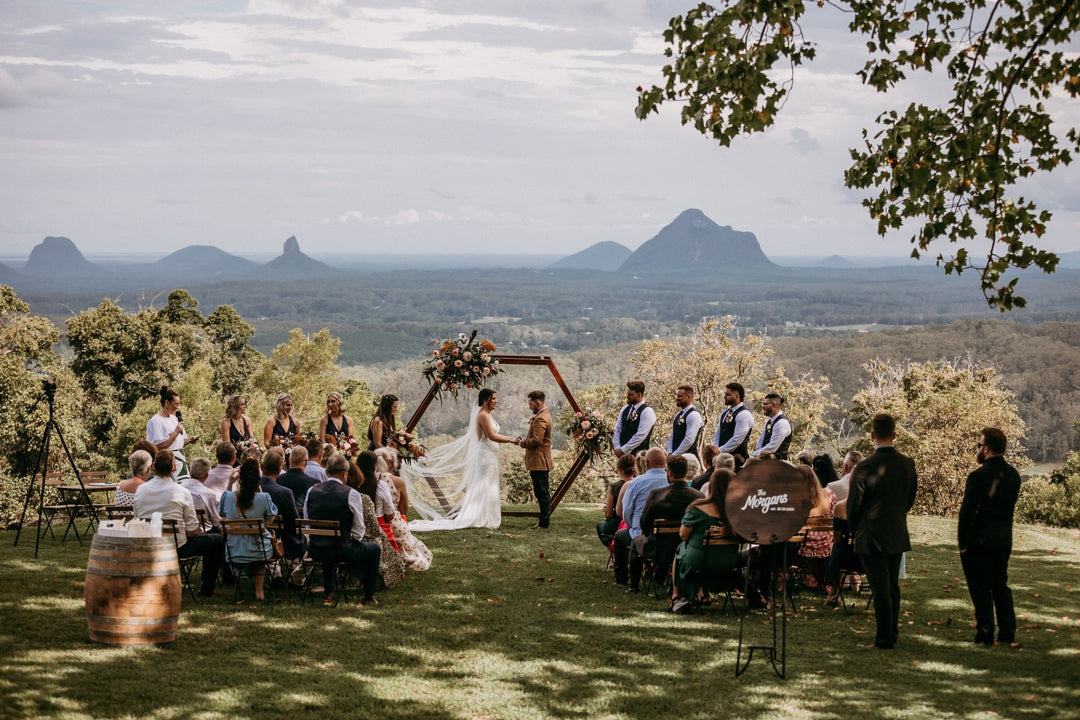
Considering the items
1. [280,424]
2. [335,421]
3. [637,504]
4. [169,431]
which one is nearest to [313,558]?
[637,504]

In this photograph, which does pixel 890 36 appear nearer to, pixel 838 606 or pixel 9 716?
pixel 838 606

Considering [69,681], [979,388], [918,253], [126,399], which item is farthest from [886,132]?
[126,399]

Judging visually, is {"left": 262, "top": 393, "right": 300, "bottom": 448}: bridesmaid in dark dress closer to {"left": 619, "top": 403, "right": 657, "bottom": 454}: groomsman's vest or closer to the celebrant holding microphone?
the celebrant holding microphone

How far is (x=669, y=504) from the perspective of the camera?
946 centimetres

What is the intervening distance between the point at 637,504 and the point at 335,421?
15.4ft

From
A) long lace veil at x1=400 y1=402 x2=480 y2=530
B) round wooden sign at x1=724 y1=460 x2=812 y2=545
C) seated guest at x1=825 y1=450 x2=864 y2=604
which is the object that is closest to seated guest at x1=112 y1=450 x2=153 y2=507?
long lace veil at x1=400 y1=402 x2=480 y2=530

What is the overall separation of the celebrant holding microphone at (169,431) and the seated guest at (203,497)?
252 centimetres

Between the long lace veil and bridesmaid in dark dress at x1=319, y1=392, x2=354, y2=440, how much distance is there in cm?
164

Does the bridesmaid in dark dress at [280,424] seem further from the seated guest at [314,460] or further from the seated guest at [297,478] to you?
the seated guest at [297,478]

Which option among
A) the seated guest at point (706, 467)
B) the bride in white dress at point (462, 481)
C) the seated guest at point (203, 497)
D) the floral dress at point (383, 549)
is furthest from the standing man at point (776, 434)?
the seated guest at point (203, 497)

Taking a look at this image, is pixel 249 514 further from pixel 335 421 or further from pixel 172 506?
pixel 335 421

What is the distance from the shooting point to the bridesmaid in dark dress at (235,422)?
12133 millimetres

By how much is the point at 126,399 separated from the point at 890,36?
41887mm

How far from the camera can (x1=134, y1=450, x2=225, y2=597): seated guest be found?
29.3ft
